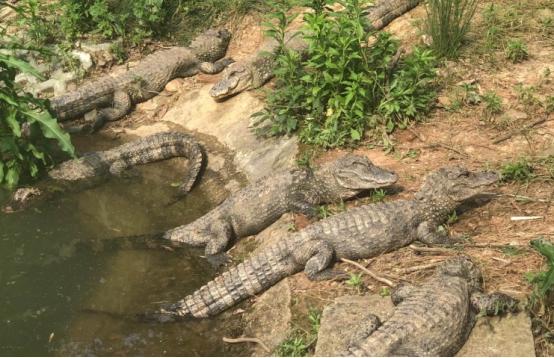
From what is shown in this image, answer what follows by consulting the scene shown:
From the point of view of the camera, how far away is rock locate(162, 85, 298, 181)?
23.1 ft

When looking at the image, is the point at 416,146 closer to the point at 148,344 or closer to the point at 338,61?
the point at 338,61

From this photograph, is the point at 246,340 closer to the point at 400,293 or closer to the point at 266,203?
the point at 400,293

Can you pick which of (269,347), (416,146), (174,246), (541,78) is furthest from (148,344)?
(541,78)

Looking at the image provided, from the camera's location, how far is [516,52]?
748cm

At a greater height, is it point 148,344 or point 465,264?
point 465,264

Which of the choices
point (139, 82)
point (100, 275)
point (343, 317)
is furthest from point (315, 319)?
point (139, 82)

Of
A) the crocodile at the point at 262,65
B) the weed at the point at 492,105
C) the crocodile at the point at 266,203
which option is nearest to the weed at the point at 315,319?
the crocodile at the point at 266,203

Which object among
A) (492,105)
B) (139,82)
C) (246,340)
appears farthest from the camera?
(139,82)

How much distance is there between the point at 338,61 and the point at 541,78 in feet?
8.19

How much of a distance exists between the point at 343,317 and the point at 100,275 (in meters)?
2.44

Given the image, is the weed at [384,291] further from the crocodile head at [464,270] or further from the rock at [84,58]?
the rock at [84,58]

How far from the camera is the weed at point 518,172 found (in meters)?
5.81

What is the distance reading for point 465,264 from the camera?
4.64 metres

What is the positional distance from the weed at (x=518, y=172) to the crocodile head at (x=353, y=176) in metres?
1.05
